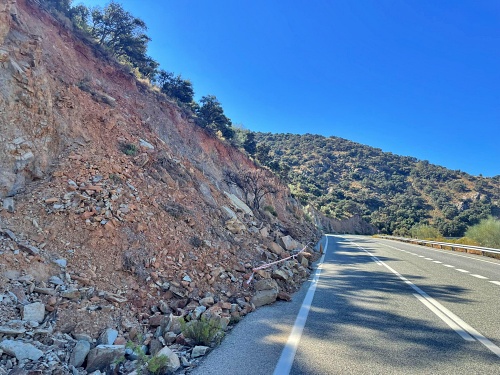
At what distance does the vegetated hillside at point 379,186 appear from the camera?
66062mm

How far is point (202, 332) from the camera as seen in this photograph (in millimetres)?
4703

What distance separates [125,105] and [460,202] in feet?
272

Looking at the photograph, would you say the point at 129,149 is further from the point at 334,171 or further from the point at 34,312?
the point at 334,171

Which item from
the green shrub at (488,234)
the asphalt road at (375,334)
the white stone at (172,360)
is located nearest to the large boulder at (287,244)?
the asphalt road at (375,334)

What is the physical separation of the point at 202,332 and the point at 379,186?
96.2 meters

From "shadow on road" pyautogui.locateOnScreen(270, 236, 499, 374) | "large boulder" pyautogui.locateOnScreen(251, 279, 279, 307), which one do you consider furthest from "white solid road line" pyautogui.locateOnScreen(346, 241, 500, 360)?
"large boulder" pyautogui.locateOnScreen(251, 279, 279, 307)

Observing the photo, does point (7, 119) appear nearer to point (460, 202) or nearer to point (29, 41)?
point (29, 41)

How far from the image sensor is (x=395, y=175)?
337ft

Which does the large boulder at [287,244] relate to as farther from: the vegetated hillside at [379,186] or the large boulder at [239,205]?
the vegetated hillside at [379,186]

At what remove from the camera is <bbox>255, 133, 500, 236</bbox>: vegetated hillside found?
217 ft

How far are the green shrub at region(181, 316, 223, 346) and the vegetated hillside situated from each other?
1786 inches

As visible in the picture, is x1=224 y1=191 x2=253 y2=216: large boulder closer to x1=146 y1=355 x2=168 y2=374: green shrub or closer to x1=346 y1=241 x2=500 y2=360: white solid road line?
x1=346 y1=241 x2=500 y2=360: white solid road line

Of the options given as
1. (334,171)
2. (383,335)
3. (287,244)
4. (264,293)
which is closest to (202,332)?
(264,293)

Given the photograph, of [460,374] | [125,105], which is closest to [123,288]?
[460,374]
